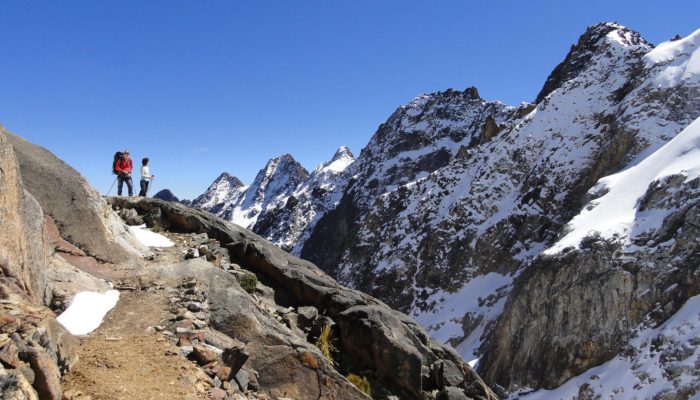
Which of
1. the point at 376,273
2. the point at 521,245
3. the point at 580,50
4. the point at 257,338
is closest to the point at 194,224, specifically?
the point at 257,338

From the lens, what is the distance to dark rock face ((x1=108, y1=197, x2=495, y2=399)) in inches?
412

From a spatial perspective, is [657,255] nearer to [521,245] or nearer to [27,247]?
[521,245]


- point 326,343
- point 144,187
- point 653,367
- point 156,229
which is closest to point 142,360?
point 326,343

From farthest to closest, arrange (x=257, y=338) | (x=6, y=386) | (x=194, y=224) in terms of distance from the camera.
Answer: (x=194, y=224), (x=257, y=338), (x=6, y=386)

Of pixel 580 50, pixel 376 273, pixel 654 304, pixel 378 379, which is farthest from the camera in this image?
pixel 580 50

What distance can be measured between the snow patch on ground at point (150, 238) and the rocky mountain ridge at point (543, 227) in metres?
23.1

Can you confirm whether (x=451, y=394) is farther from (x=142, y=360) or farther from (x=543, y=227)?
(x=543, y=227)

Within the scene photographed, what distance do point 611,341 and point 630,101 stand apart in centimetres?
2749

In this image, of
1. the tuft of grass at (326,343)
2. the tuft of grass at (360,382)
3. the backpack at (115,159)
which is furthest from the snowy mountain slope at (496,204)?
the tuft of grass at (360,382)

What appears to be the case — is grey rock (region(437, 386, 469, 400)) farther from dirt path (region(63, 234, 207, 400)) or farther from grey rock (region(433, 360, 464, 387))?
dirt path (region(63, 234, 207, 400))

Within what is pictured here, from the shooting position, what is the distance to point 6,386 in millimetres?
4828

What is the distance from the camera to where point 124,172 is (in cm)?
1830

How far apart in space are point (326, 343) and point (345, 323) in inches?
33.1

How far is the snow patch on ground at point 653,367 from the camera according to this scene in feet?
70.9
